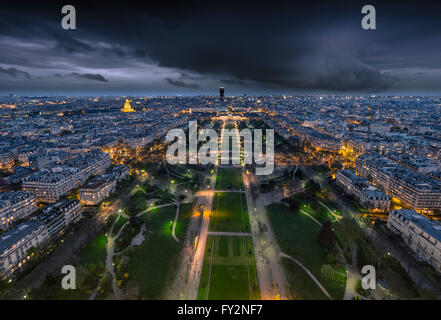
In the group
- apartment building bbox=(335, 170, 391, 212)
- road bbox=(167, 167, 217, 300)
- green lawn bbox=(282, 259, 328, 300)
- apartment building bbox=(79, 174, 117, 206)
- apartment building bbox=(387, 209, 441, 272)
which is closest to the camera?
green lawn bbox=(282, 259, 328, 300)

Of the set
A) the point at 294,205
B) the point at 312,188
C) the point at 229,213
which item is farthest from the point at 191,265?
the point at 312,188

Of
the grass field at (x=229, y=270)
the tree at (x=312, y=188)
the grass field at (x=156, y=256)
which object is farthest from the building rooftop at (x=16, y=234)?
the tree at (x=312, y=188)

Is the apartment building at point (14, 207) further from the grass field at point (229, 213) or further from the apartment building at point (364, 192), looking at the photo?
the apartment building at point (364, 192)

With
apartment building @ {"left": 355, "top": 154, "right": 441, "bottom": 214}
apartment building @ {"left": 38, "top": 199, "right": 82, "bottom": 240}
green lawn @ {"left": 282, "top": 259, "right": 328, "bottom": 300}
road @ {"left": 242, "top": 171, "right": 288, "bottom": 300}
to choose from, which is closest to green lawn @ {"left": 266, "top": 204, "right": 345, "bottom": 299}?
green lawn @ {"left": 282, "top": 259, "right": 328, "bottom": 300}

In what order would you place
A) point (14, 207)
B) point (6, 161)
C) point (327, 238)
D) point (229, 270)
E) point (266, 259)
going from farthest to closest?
point (6, 161) → point (14, 207) → point (327, 238) → point (266, 259) → point (229, 270)

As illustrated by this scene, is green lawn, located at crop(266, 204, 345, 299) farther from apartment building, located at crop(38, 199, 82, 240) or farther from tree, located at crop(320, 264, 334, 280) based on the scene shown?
apartment building, located at crop(38, 199, 82, 240)

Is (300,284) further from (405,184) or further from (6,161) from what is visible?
(6,161)
